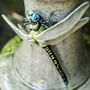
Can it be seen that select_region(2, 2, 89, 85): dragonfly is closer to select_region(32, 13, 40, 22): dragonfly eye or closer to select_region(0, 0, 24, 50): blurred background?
select_region(32, 13, 40, 22): dragonfly eye

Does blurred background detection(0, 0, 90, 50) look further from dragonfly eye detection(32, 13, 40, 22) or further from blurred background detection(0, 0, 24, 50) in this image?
dragonfly eye detection(32, 13, 40, 22)

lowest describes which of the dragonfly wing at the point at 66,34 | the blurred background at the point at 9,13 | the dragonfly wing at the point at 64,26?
the blurred background at the point at 9,13

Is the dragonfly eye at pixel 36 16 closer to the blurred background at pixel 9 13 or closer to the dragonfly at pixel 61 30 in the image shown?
the dragonfly at pixel 61 30

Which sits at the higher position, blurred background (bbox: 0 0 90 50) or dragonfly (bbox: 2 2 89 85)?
dragonfly (bbox: 2 2 89 85)

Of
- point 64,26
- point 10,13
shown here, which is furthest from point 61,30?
point 10,13

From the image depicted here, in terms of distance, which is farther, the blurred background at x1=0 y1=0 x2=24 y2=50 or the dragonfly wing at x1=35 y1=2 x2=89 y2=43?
the blurred background at x1=0 y1=0 x2=24 y2=50

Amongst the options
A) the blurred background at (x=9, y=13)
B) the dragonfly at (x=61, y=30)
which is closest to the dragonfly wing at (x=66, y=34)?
the dragonfly at (x=61, y=30)

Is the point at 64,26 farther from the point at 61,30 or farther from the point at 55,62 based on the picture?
the point at 55,62

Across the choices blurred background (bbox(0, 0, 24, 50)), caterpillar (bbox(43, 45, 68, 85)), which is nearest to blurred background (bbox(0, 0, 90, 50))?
Result: blurred background (bbox(0, 0, 24, 50))

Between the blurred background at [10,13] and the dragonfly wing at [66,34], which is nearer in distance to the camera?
the dragonfly wing at [66,34]

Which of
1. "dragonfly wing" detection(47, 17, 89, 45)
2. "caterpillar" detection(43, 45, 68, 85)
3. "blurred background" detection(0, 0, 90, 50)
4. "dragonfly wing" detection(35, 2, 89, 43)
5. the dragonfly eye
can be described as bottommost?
"blurred background" detection(0, 0, 90, 50)
